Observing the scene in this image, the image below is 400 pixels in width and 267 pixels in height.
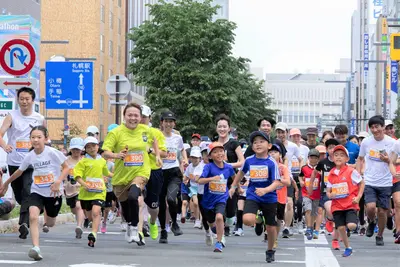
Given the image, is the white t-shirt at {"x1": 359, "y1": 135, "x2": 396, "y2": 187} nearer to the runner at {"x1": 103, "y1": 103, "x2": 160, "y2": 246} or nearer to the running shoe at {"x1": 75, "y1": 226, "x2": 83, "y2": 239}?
the runner at {"x1": 103, "y1": 103, "x2": 160, "y2": 246}

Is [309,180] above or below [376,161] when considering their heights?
below

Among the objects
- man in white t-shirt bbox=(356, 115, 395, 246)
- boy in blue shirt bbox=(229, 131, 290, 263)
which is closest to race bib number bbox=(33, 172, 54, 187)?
boy in blue shirt bbox=(229, 131, 290, 263)

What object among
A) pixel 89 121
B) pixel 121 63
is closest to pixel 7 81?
pixel 89 121

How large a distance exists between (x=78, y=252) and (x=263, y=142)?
2.47 metres

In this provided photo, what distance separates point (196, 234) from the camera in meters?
18.1

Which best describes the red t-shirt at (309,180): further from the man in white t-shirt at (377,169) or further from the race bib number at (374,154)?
the race bib number at (374,154)

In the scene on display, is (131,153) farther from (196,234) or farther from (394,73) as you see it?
(394,73)

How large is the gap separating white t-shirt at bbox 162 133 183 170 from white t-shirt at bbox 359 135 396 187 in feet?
8.74

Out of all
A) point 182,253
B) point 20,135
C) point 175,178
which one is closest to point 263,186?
point 182,253

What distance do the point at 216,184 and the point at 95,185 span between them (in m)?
1.97

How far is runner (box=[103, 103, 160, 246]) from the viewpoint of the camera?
528 inches

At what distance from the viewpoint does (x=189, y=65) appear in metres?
58.6

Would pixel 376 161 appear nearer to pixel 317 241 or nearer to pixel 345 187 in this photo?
pixel 317 241

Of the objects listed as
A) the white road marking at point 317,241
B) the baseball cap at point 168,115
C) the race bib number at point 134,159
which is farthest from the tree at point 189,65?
the race bib number at point 134,159
